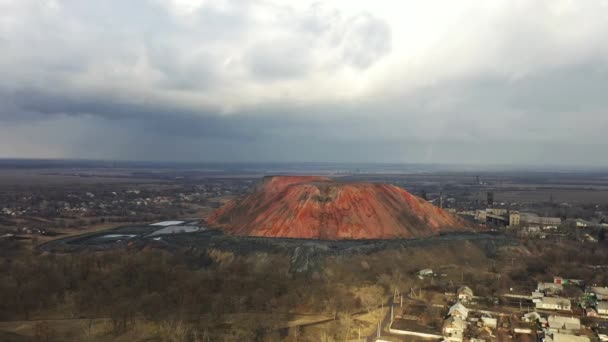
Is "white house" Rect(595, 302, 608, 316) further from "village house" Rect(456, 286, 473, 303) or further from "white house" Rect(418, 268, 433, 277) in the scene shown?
"white house" Rect(418, 268, 433, 277)

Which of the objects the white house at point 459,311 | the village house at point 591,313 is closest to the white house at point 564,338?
the white house at point 459,311

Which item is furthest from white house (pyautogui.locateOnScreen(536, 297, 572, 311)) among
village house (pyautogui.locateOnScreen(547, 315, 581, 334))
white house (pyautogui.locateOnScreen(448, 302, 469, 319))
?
white house (pyautogui.locateOnScreen(448, 302, 469, 319))

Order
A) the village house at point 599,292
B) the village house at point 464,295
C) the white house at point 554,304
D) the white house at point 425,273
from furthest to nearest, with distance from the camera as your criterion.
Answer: the white house at point 425,273, the village house at point 464,295, the village house at point 599,292, the white house at point 554,304

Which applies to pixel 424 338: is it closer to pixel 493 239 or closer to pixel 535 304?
pixel 535 304

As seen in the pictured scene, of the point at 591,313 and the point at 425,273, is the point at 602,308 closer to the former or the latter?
the point at 591,313

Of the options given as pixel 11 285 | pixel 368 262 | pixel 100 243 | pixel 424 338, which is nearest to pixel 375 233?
pixel 368 262

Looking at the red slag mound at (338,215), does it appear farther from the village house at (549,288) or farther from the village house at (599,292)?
the village house at (599,292)
